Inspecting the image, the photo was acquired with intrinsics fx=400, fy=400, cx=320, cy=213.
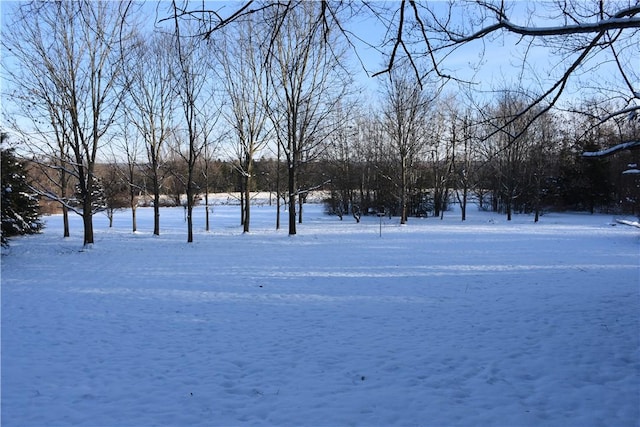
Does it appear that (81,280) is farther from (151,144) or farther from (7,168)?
(151,144)

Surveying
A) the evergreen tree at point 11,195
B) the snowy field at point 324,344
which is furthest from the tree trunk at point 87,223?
the snowy field at point 324,344

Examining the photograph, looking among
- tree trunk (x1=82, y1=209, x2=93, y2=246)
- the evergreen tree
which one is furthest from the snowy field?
tree trunk (x1=82, y1=209, x2=93, y2=246)

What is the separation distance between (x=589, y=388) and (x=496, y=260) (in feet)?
29.2

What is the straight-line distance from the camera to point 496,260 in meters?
12.7

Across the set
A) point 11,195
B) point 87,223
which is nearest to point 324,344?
point 87,223

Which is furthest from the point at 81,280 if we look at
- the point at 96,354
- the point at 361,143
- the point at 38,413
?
the point at 361,143

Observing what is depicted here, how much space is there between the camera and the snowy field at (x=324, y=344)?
3.93 m

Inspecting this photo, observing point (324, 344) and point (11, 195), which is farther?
point (11, 195)

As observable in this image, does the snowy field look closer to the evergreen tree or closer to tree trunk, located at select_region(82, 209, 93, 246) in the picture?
the evergreen tree

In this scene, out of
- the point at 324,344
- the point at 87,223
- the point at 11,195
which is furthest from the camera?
the point at 87,223

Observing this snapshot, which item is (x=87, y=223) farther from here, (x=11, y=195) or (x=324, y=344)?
(x=324, y=344)

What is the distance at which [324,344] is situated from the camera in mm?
5793

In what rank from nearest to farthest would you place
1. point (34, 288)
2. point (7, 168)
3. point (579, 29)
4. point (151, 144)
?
point (579, 29)
point (34, 288)
point (7, 168)
point (151, 144)

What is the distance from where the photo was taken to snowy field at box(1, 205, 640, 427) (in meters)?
3.93
